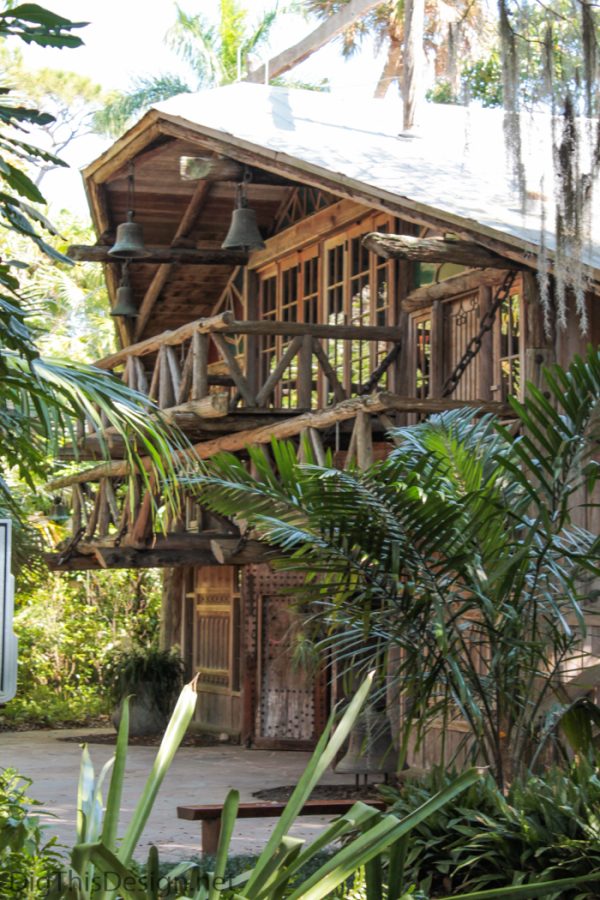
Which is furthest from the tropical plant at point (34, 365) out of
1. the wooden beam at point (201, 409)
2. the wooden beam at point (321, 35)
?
the wooden beam at point (321, 35)

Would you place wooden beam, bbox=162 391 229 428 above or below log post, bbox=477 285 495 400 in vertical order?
below

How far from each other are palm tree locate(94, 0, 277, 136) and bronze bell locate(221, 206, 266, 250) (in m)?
25.4

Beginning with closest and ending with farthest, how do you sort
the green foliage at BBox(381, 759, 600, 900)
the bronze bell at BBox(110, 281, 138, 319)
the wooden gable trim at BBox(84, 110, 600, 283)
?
the green foliage at BBox(381, 759, 600, 900) < the wooden gable trim at BBox(84, 110, 600, 283) < the bronze bell at BBox(110, 281, 138, 319)

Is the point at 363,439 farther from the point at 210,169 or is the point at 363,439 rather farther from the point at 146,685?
the point at 146,685

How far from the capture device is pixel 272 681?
666 inches

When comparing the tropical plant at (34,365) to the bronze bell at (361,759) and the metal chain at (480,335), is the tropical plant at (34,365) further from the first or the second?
the bronze bell at (361,759)

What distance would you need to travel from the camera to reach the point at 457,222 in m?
10.3

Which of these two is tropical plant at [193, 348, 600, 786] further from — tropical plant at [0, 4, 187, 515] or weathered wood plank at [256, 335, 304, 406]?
weathered wood plank at [256, 335, 304, 406]

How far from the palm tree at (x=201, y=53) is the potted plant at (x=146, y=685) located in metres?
21.9

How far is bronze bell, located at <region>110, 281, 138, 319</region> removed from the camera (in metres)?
16.0

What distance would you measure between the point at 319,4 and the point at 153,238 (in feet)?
60.5

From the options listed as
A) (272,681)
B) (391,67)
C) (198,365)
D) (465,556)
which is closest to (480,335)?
(198,365)

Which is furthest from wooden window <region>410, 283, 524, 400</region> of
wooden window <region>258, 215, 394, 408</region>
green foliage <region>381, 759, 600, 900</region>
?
green foliage <region>381, 759, 600, 900</region>

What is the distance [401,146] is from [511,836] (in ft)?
32.3
